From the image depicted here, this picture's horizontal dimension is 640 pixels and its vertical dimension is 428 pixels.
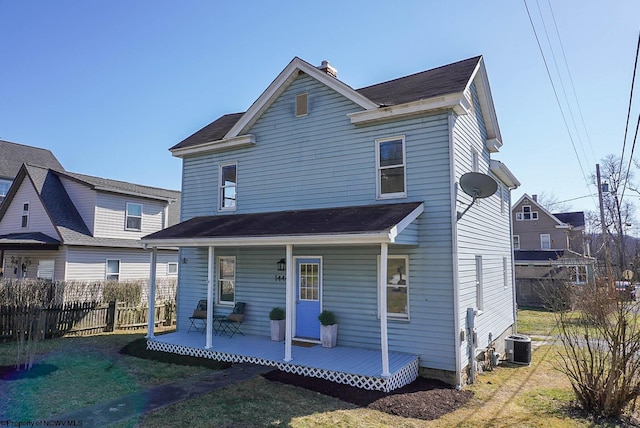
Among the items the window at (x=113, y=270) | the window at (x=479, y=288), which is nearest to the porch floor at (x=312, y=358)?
the window at (x=479, y=288)

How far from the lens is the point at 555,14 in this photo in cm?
823

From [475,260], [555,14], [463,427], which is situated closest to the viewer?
[463,427]

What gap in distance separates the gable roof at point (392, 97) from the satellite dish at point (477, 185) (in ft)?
5.05

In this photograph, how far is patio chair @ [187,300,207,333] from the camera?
11.9 m

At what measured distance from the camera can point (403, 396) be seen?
7.40m

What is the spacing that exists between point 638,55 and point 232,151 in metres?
10.1

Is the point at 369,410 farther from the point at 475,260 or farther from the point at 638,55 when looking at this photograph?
the point at 638,55

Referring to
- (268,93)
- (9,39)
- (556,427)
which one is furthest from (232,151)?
(556,427)

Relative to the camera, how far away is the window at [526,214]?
40.3 meters

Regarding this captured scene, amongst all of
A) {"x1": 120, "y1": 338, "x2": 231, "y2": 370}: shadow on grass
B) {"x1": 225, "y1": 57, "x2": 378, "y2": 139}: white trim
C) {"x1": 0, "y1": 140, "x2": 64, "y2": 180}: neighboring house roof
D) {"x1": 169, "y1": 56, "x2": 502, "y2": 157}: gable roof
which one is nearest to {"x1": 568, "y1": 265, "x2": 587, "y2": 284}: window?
{"x1": 169, "y1": 56, "x2": 502, "y2": 157}: gable roof

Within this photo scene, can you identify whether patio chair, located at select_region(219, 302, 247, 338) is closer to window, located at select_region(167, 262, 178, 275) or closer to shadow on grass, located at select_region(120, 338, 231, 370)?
shadow on grass, located at select_region(120, 338, 231, 370)

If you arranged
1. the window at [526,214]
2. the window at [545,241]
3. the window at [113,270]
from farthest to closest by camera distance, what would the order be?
the window at [526,214]
the window at [545,241]
the window at [113,270]

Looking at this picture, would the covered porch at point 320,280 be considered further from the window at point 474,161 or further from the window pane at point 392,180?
the window at point 474,161

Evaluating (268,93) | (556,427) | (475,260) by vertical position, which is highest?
(268,93)
